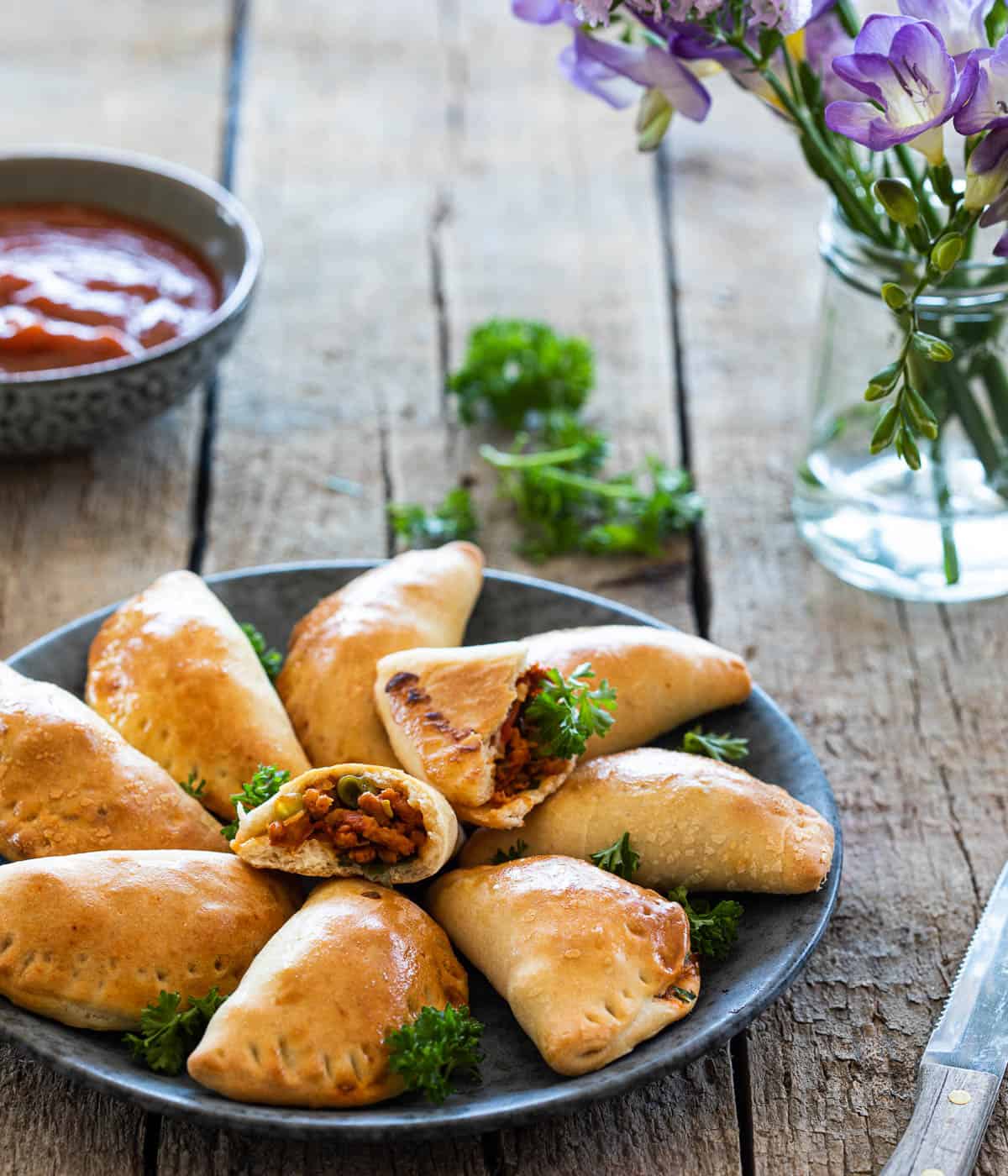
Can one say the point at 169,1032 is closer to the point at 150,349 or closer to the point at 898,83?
the point at 898,83

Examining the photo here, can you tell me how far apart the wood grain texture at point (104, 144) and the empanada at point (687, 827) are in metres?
1.20

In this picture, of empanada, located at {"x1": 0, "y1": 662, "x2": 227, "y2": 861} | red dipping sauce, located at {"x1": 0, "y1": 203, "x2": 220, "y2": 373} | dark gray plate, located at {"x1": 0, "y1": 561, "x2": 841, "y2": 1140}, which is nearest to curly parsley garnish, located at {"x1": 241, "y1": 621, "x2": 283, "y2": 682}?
dark gray plate, located at {"x1": 0, "y1": 561, "x2": 841, "y2": 1140}

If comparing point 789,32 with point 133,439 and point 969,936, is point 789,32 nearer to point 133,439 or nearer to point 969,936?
point 969,936

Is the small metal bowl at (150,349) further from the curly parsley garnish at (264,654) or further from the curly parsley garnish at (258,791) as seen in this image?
the curly parsley garnish at (258,791)

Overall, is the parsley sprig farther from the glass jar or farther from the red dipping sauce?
the red dipping sauce

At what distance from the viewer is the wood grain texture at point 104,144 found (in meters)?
2.96

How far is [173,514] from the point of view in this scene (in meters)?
3.14

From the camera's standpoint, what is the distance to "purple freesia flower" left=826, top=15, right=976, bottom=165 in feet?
6.27

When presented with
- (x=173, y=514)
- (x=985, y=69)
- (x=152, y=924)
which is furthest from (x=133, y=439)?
(x=985, y=69)

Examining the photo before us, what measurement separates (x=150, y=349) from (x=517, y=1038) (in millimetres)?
1781

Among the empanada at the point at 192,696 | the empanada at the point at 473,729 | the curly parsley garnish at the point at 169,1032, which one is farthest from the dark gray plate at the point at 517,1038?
the empanada at the point at 473,729

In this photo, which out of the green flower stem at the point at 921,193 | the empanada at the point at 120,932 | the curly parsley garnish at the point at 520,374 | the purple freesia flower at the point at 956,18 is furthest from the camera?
the curly parsley garnish at the point at 520,374

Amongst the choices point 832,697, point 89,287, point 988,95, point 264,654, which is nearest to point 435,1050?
point 264,654

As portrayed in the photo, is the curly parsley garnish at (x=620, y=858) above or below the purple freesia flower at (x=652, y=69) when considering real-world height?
below
